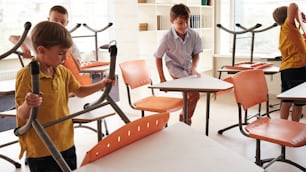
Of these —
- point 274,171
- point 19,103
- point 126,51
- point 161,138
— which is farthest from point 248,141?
point 19,103

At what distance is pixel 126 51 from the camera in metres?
4.52

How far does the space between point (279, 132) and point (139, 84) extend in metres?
1.45

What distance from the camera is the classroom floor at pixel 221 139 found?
10.4ft

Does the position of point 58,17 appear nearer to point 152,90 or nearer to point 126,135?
point 152,90

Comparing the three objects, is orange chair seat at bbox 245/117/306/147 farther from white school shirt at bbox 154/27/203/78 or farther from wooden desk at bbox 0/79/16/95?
wooden desk at bbox 0/79/16/95

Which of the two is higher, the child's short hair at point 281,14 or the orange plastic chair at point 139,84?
the child's short hair at point 281,14

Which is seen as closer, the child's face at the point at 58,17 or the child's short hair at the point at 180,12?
the child's face at the point at 58,17

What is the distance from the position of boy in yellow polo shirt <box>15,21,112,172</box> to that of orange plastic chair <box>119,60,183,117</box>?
1.43 metres

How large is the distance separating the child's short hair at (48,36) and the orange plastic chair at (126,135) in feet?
1.48

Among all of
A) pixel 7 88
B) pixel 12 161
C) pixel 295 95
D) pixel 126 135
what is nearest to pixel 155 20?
pixel 7 88

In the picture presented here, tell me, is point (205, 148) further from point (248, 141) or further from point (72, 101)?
point (248, 141)

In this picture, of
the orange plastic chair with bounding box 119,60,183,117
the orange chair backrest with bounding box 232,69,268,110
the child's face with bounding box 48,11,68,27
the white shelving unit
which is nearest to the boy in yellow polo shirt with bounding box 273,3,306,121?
the orange chair backrest with bounding box 232,69,268,110

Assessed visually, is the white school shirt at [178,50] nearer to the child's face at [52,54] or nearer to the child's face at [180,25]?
the child's face at [180,25]

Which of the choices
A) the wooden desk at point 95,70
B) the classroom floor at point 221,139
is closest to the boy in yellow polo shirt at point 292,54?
the classroom floor at point 221,139
